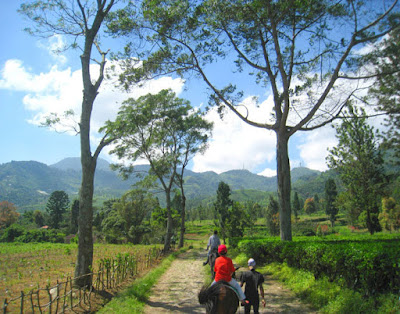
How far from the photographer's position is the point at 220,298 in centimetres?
427

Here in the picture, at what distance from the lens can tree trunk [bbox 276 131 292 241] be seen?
11.6m

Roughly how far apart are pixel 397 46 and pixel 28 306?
616 inches

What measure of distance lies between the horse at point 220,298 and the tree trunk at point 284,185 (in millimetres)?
7800

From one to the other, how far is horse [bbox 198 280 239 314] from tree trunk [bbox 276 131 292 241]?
7800 mm

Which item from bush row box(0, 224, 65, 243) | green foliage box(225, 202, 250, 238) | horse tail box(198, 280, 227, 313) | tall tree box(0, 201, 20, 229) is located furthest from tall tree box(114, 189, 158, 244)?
tall tree box(0, 201, 20, 229)

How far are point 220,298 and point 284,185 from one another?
8253mm

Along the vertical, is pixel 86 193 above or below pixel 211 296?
above

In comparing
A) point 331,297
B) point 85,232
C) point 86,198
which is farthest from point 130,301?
point 331,297

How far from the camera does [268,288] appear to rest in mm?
8461

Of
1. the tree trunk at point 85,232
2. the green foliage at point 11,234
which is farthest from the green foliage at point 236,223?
the green foliage at point 11,234

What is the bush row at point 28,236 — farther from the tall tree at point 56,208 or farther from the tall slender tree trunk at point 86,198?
the tall slender tree trunk at point 86,198

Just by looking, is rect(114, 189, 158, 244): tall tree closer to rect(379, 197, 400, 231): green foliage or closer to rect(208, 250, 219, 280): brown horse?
rect(208, 250, 219, 280): brown horse

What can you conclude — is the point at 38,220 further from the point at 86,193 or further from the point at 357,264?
the point at 357,264

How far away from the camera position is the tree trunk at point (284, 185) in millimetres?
11586
